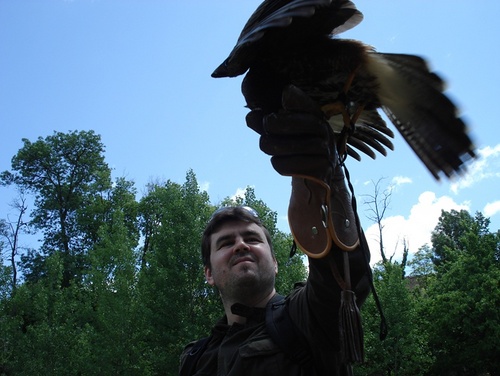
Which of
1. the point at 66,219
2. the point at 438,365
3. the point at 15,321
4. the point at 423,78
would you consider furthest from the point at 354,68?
the point at 66,219

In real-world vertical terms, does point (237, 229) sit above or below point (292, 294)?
above

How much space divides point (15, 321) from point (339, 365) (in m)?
19.1

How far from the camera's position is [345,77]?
225 cm

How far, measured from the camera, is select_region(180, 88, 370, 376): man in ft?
6.46

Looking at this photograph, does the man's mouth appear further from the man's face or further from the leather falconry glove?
the leather falconry glove

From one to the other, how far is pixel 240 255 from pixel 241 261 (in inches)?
1.9

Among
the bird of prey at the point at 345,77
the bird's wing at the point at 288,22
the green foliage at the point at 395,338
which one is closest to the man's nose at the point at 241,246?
the bird of prey at the point at 345,77

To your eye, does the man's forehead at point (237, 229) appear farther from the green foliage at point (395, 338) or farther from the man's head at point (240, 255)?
the green foliage at point (395, 338)

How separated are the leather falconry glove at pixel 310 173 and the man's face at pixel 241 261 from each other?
76cm

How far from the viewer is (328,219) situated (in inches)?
74.9

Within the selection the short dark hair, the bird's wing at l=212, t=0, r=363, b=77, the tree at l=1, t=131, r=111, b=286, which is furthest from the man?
the tree at l=1, t=131, r=111, b=286

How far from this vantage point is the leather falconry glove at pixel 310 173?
1.96m

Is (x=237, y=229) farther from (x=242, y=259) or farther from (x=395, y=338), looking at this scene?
(x=395, y=338)

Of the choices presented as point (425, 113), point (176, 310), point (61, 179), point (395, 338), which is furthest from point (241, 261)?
point (61, 179)
